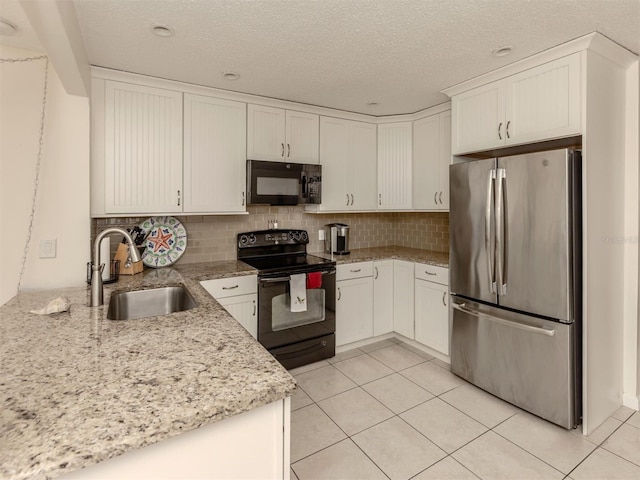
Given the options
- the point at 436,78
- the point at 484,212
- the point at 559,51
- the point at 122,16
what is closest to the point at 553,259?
the point at 484,212

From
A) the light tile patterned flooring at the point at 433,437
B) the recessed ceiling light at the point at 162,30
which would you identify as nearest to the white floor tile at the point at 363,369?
the light tile patterned flooring at the point at 433,437

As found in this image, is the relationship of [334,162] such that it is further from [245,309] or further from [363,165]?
[245,309]

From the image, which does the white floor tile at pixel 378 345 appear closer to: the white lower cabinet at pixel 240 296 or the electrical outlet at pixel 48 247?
the white lower cabinet at pixel 240 296

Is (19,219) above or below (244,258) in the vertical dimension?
above

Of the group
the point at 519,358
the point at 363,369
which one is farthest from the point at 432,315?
the point at 519,358

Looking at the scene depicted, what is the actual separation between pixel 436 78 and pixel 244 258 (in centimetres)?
223

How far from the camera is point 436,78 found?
2641 millimetres

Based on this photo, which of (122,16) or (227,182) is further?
(227,182)

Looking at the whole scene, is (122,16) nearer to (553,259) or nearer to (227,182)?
(227,182)

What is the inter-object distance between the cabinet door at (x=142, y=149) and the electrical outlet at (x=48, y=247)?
1.35ft

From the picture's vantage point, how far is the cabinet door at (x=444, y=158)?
324cm

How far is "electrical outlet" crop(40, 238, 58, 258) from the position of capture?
2188 millimetres

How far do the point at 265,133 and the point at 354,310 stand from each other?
1.85 metres

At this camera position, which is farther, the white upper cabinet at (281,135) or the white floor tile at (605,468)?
the white upper cabinet at (281,135)
